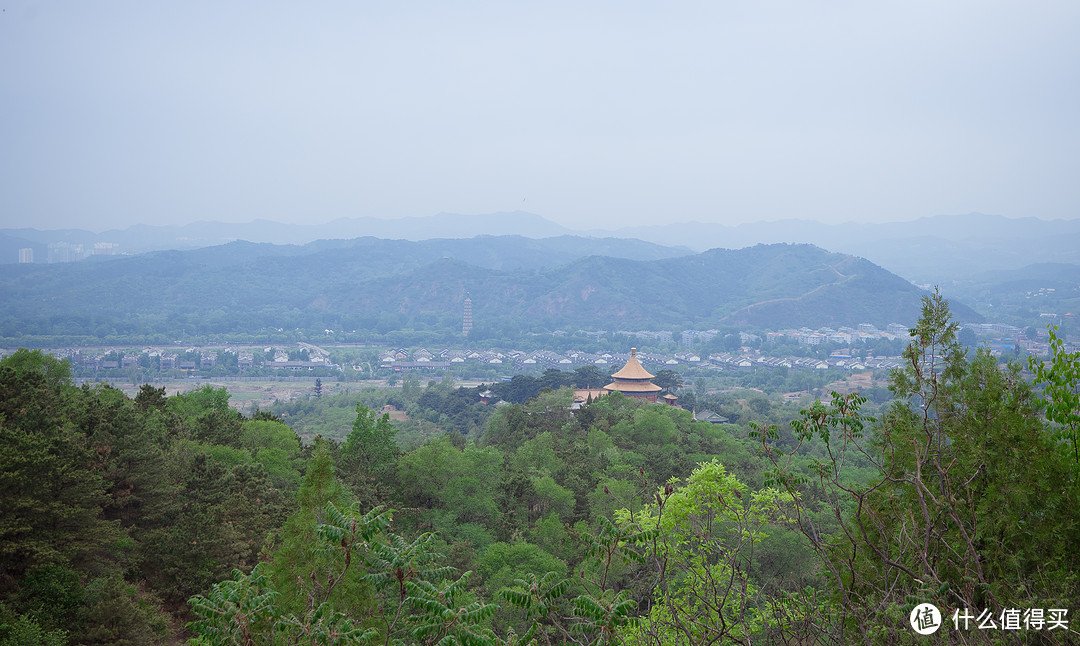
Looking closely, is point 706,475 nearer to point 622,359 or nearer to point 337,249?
point 622,359

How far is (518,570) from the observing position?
11422 mm

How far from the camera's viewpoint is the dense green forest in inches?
153

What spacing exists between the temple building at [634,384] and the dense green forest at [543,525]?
25.5ft

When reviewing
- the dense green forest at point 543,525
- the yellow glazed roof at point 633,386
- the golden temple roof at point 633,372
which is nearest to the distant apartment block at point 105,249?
the golden temple roof at point 633,372

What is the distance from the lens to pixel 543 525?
1343cm

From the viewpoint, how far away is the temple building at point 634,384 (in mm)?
29766

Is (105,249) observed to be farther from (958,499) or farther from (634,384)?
(958,499)

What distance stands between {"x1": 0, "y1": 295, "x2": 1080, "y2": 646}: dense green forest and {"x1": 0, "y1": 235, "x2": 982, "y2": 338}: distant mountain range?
219ft

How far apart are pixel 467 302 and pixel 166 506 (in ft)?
274

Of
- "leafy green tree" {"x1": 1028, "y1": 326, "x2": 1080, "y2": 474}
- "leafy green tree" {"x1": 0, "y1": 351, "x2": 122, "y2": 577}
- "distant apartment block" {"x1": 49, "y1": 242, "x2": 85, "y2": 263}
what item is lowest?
"leafy green tree" {"x1": 0, "y1": 351, "x2": 122, "y2": 577}

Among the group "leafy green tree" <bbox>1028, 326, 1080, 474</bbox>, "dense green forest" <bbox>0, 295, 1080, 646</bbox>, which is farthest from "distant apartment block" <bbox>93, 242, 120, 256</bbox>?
"leafy green tree" <bbox>1028, 326, 1080, 474</bbox>

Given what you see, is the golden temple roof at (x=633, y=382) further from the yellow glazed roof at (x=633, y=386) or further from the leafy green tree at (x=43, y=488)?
the leafy green tree at (x=43, y=488)

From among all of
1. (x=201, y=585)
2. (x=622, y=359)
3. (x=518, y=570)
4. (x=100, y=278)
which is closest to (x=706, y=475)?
(x=518, y=570)

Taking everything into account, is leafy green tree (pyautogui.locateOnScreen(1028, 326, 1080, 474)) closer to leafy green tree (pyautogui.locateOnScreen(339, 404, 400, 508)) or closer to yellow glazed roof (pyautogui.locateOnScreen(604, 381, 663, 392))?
leafy green tree (pyautogui.locateOnScreen(339, 404, 400, 508))
